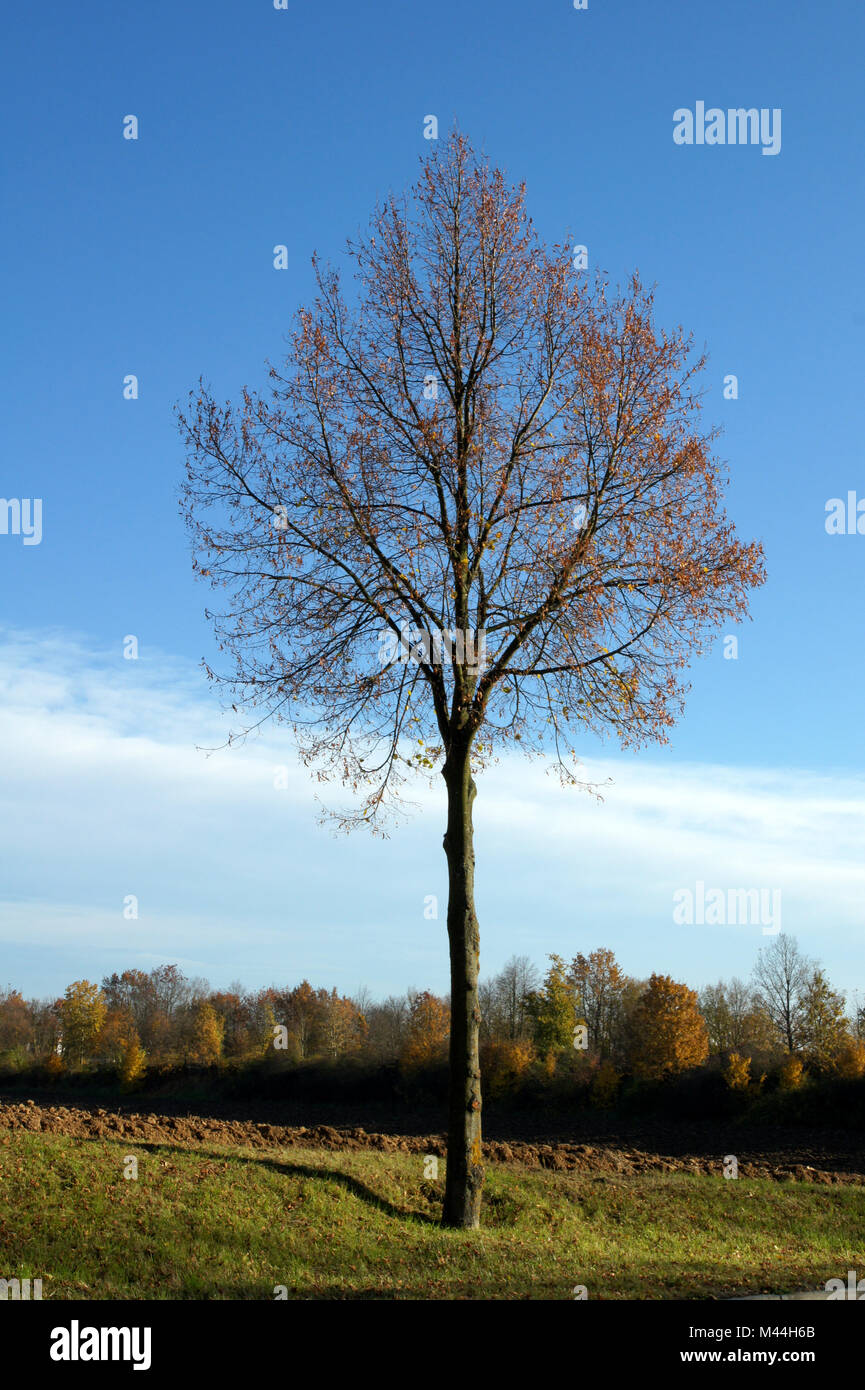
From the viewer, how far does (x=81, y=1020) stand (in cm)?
5388

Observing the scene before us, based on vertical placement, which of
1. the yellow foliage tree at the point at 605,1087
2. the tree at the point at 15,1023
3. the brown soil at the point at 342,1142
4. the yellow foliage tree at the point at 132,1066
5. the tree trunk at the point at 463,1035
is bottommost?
the tree at the point at 15,1023

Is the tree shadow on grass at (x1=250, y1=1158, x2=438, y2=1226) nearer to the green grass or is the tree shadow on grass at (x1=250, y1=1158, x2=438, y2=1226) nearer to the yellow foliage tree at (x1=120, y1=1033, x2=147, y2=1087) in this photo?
the green grass

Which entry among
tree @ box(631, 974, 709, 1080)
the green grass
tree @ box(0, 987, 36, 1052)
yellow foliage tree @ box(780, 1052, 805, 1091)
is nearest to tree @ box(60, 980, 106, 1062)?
tree @ box(0, 987, 36, 1052)

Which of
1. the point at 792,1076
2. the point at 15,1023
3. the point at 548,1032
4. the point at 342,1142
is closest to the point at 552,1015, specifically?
the point at 548,1032

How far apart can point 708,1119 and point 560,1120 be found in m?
5.00

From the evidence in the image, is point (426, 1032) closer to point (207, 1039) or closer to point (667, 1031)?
point (667, 1031)

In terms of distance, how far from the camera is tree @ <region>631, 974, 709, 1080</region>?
32656 mm

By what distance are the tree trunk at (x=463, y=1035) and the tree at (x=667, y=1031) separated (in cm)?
2323

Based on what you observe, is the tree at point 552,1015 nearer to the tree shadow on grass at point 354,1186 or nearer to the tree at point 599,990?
the tree at point 599,990

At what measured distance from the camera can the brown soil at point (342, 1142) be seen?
12.6 meters

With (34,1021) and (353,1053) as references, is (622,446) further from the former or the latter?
(34,1021)

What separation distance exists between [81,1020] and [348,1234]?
1934 inches

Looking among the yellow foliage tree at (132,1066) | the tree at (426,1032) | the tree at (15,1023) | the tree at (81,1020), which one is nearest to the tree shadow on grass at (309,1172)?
the tree at (426,1032)
